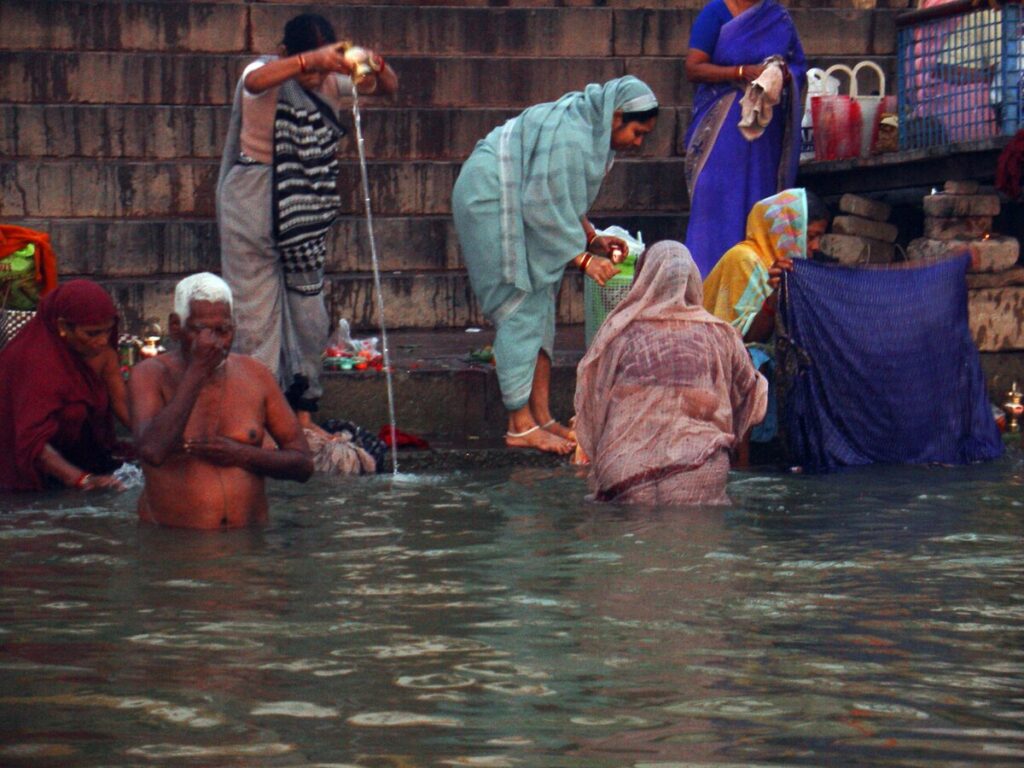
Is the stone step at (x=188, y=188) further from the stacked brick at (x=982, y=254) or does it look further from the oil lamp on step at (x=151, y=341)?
the stacked brick at (x=982, y=254)

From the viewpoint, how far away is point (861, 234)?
38.0ft

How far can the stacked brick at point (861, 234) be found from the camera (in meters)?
11.5

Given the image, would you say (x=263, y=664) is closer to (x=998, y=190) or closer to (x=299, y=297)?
(x=299, y=297)

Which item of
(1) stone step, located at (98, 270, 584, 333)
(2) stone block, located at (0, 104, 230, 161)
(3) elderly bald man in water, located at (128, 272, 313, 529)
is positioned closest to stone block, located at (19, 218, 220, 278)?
(1) stone step, located at (98, 270, 584, 333)

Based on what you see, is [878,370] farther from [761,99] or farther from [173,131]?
[173,131]

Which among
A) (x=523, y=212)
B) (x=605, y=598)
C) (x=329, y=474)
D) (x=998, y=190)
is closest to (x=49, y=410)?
(x=329, y=474)

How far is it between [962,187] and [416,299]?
314 centimetres

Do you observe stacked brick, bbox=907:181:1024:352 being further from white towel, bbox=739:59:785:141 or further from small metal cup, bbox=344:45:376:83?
small metal cup, bbox=344:45:376:83

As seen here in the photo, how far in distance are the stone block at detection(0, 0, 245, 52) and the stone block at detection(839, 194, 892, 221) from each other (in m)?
3.89

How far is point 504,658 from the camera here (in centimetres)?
546

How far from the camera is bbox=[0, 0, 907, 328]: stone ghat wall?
11578 millimetres

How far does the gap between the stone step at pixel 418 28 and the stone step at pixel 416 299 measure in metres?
2.10

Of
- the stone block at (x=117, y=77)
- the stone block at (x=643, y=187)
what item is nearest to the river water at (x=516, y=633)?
the stone block at (x=643, y=187)

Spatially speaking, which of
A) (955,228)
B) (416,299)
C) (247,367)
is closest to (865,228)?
(955,228)
